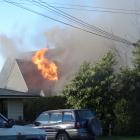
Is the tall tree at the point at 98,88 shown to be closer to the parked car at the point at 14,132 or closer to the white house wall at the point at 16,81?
the parked car at the point at 14,132

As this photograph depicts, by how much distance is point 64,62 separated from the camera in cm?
5191

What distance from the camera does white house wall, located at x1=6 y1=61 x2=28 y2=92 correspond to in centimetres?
5747

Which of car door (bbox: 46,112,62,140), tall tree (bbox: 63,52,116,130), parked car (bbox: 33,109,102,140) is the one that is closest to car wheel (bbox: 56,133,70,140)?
parked car (bbox: 33,109,102,140)

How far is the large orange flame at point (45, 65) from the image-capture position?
1901 inches

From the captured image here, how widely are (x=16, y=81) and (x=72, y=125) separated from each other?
37.8 meters

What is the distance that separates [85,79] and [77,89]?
812 millimetres

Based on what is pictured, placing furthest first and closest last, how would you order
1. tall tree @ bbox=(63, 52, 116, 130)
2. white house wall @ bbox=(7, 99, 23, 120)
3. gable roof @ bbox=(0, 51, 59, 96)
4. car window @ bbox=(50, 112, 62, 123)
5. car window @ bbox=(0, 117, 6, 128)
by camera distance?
gable roof @ bbox=(0, 51, 59, 96)
white house wall @ bbox=(7, 99, 23, 120)
tall tree @ bbox=(63, 52, 116, 130)
car window @ bbox=(50, 112, 62, 123)
car window @ bbox=(0, 117, 6, 128)

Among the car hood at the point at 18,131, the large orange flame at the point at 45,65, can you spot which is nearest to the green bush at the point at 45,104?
the large orange flame at the point at 45,65

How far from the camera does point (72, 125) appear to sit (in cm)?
2162

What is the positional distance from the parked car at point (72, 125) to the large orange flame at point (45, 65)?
81.2ft

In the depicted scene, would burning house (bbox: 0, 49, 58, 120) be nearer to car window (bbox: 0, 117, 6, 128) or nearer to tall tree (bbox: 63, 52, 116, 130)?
tall tree (bbox: 63, 52, 116, 130)

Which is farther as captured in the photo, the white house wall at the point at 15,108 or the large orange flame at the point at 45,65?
the large orange flame at the point at 45,65

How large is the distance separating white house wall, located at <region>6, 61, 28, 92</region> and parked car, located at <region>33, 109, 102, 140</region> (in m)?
34.7

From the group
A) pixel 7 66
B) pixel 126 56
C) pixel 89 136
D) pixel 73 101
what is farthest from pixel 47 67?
pixel 89 136
